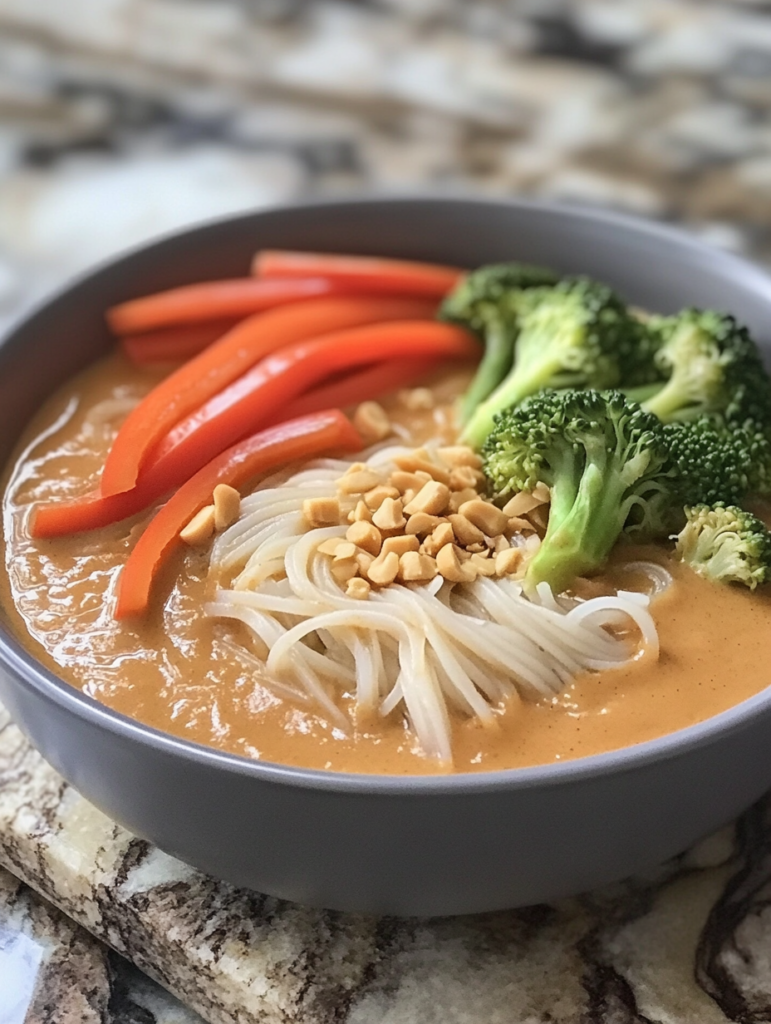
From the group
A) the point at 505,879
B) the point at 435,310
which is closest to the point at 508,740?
the point at 505,879

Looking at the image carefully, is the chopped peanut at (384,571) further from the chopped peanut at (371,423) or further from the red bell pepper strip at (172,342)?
the red bell pepper strip at (172,342)

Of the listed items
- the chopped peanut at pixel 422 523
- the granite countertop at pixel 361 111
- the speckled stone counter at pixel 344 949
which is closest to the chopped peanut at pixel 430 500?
the chopped peanut at pixel 422 523

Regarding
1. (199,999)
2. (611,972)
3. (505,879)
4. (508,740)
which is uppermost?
(508,740)

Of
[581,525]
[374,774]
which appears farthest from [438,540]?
[374,774]

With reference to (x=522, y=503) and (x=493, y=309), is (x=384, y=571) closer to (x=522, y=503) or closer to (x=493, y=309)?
(x=522, y=503)

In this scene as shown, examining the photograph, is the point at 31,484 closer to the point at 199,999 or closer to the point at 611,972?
the point at 199,999

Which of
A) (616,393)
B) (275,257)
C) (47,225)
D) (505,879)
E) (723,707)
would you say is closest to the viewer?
(505,879)

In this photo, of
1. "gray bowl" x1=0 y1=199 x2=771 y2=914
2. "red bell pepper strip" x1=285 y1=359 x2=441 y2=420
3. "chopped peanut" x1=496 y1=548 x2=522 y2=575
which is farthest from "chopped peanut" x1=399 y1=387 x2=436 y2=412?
"gray bowl" x1=0 y1=199 x2=771 y2=914

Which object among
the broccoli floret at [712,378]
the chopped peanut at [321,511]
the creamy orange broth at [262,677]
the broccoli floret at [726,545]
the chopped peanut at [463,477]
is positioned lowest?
the creamy orange broth at [262,677]
